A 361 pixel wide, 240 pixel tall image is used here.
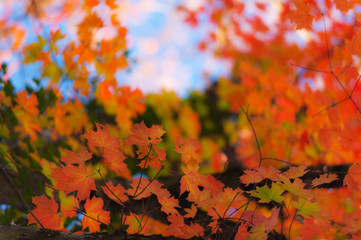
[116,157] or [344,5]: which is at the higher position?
[344,5]

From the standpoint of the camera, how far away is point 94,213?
1524 millimetres

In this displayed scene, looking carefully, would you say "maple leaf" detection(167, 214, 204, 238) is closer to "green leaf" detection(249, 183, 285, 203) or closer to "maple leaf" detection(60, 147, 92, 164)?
"green leaf" detection(249, 183, 285, 203)

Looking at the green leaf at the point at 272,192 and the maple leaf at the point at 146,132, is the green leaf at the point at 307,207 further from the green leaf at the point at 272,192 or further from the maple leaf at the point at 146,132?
the maple leaf at the point at 146,132

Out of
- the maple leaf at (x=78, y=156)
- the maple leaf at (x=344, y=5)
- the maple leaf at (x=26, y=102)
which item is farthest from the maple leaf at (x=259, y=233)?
the maple leaf at (x=26, y=102)

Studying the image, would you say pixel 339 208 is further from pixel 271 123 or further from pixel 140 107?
pixel 140 107

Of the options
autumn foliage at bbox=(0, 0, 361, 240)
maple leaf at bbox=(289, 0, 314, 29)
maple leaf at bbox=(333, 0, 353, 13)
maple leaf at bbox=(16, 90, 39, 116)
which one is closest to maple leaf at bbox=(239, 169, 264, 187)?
autumn foliage at bbox=(0, 0, 361, 240)

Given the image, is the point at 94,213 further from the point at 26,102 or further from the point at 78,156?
the point at 26,102

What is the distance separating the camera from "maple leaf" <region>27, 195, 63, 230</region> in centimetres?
143

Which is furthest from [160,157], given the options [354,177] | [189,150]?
[354,177]

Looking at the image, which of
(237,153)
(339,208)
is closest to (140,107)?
(339,208)

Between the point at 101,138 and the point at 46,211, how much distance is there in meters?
0.45

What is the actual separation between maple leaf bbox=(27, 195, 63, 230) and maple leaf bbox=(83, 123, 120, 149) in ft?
1.12

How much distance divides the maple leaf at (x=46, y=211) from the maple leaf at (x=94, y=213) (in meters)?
0.14

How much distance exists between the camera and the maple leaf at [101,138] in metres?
1.35
